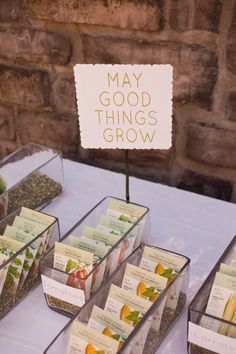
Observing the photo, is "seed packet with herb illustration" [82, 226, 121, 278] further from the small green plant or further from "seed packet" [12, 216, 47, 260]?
the small green plant

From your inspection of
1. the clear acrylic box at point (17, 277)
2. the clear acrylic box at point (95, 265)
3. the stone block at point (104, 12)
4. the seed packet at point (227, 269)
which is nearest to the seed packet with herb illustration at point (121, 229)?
the clear acrylic box at point (95, 265)

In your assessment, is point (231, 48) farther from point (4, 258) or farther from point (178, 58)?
point (4, 258)

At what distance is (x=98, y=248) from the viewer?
1.12 m

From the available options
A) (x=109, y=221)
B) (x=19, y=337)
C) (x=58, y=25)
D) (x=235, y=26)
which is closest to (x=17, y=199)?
(x=109, y=221)

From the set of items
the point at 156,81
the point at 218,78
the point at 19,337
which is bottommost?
the point at 19,337

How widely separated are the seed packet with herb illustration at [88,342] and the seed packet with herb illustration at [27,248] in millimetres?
224

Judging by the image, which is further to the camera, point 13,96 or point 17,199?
point 13,96

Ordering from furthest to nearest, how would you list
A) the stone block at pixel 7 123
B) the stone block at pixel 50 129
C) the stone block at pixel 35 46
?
the stone block at pixel 7 123
the stone block at pixel 50 129
the stone block at pixel 35 46

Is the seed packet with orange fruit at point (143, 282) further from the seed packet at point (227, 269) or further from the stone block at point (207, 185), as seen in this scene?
the stone block at point (207, 185)

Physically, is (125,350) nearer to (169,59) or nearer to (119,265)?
(119,265)

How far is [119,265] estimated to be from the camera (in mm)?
1114

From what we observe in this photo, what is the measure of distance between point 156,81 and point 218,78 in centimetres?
40

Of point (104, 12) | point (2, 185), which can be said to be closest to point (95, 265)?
point (2, 185)

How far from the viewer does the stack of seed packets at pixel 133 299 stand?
0.95m
